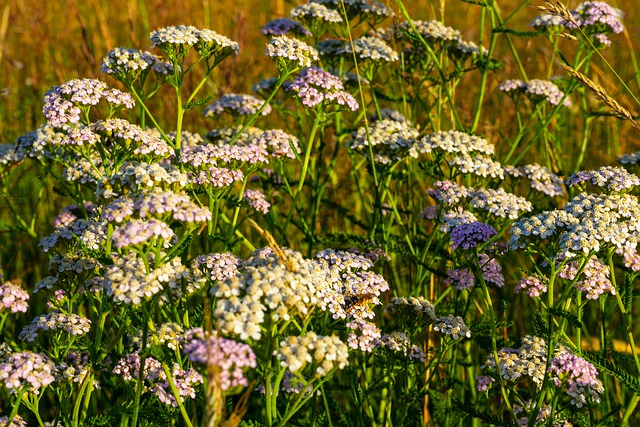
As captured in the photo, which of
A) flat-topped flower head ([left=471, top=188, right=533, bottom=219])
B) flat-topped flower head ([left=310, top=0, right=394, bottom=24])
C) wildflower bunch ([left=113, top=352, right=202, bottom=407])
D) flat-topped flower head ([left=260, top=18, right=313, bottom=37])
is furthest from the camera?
flat-topped flower head ([left=260, top=18, right=313, bottom=37])

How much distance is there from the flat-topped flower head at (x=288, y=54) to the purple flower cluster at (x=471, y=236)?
4.01 feet

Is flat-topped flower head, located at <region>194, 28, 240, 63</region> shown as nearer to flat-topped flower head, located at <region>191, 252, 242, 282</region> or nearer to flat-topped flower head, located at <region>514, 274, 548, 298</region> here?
flat-topped flower head, located at <region>191, 252, 242, 282</region>

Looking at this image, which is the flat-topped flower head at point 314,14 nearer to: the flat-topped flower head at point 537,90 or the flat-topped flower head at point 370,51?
the flat-topped flower head at point 370,51

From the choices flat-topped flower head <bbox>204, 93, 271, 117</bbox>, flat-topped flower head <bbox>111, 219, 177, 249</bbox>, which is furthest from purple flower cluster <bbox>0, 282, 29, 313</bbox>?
flat-topped flower head <bbox>204, 93, 271, 117</bbox>

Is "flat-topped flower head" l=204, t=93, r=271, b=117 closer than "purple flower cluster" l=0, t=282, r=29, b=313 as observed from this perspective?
No

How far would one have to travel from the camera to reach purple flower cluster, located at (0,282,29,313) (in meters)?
3.01

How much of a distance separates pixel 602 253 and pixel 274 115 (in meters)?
4.14

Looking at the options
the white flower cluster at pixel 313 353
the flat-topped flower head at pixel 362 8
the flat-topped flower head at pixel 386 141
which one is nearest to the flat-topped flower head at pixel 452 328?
the white flower cluster at pixel 313 353

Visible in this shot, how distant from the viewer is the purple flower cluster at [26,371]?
258 cm

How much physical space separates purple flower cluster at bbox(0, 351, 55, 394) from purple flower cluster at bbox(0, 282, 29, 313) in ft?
1.29

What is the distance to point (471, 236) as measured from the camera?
10.7 feet

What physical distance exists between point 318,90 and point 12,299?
6.35 feet

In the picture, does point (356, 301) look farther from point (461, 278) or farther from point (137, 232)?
point (137, 232)

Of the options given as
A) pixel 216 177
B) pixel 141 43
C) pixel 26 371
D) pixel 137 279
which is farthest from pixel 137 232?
pixel 141 43
